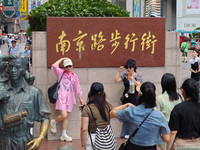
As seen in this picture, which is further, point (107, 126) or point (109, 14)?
point (109, 14)

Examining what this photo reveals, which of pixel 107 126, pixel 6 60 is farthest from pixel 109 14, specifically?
pixel 6 60

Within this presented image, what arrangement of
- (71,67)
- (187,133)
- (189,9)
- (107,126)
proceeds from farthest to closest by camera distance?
(189,9), (71,67), (107,126), (187,133)

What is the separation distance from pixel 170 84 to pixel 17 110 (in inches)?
85.1

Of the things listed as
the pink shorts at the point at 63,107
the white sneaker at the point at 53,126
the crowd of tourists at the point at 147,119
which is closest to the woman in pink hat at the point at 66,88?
the pink shorts at the point at 63,107

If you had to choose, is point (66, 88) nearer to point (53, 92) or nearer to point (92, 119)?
point (53, 92)

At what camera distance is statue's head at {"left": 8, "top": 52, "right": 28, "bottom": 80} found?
3.42 m

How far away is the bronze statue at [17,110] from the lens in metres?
3.42

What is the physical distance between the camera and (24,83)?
11.7 feet

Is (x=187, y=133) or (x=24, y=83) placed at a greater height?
(x=24, y=83)

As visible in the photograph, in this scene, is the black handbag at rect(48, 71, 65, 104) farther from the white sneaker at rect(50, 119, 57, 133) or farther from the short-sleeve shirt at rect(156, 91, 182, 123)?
the short-sleeve shirt at rect(156, 91, 182, 123)

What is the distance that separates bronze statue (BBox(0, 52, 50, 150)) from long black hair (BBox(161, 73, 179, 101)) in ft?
6.34

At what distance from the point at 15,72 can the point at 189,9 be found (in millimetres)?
49177

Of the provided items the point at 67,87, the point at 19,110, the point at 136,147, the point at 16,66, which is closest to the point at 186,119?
the point at 136,147

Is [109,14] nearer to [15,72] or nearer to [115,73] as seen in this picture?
[115,73]
